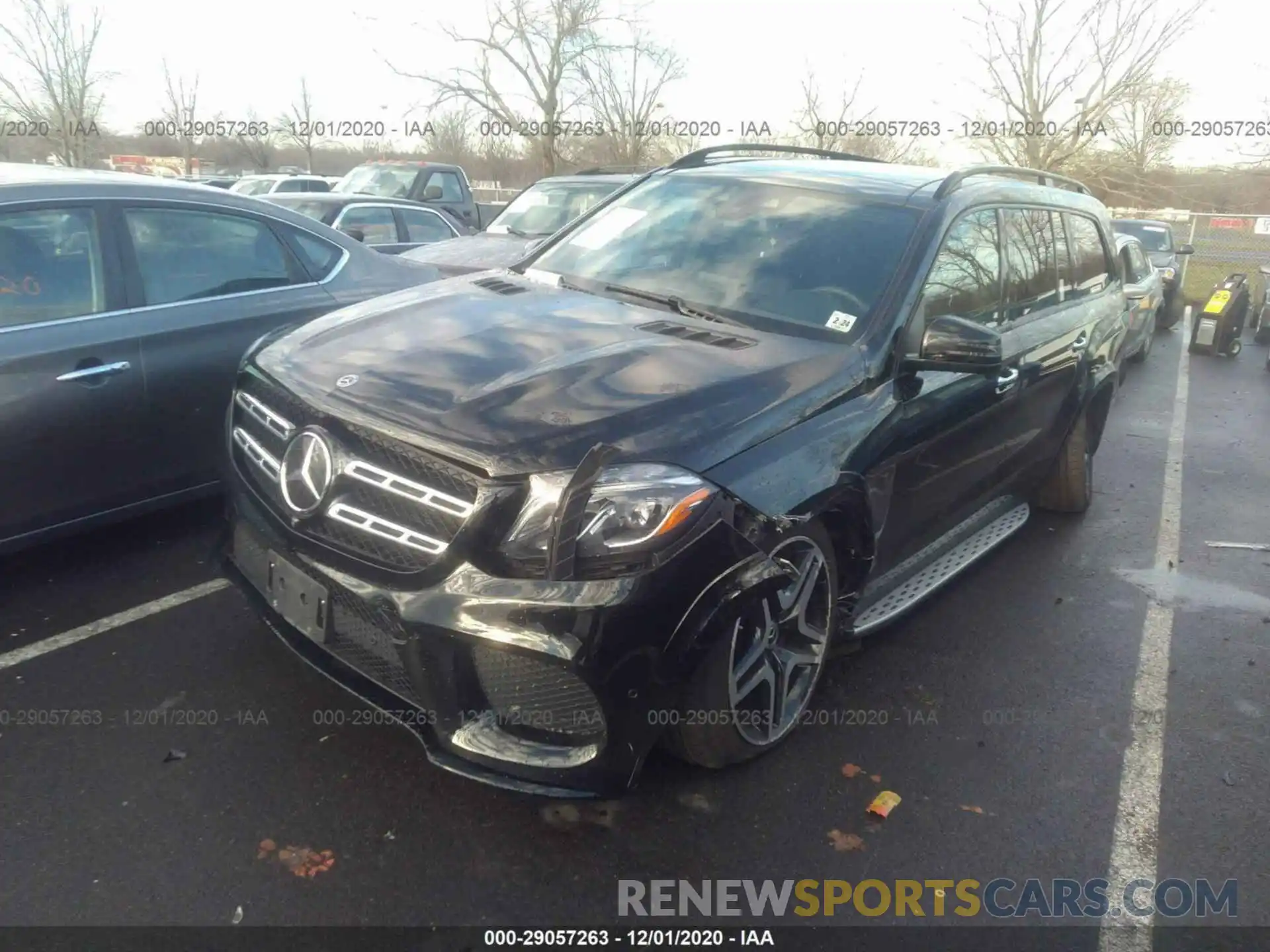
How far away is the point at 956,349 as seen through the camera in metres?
3.39

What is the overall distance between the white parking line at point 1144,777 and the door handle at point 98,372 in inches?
157

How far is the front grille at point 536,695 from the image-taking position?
2527 mm

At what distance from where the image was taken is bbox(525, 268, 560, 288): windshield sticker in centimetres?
409

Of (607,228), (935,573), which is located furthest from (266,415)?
(935,573)

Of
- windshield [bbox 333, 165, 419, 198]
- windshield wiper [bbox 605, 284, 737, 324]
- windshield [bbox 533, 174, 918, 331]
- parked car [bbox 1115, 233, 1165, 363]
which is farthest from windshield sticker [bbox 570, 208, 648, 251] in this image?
windshield [bbox 333, 165, 419, 198]

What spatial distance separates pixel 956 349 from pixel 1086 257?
8.59 ft

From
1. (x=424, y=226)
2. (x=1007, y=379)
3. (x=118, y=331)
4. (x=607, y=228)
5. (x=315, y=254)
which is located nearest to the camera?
(x=118, y=331)

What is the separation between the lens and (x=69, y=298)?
13.0 feet

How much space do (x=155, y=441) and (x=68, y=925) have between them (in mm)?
2230

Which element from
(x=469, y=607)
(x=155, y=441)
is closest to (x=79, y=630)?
(x=155, y=441)

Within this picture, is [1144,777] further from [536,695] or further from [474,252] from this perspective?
[474,252]

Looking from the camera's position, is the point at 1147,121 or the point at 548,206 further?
the point at 1147,121

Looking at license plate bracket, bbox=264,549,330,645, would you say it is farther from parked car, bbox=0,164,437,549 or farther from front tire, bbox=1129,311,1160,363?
front tire, bbox=1129,311,1160,363

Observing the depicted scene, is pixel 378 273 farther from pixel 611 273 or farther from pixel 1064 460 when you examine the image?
pixel 1064 460
